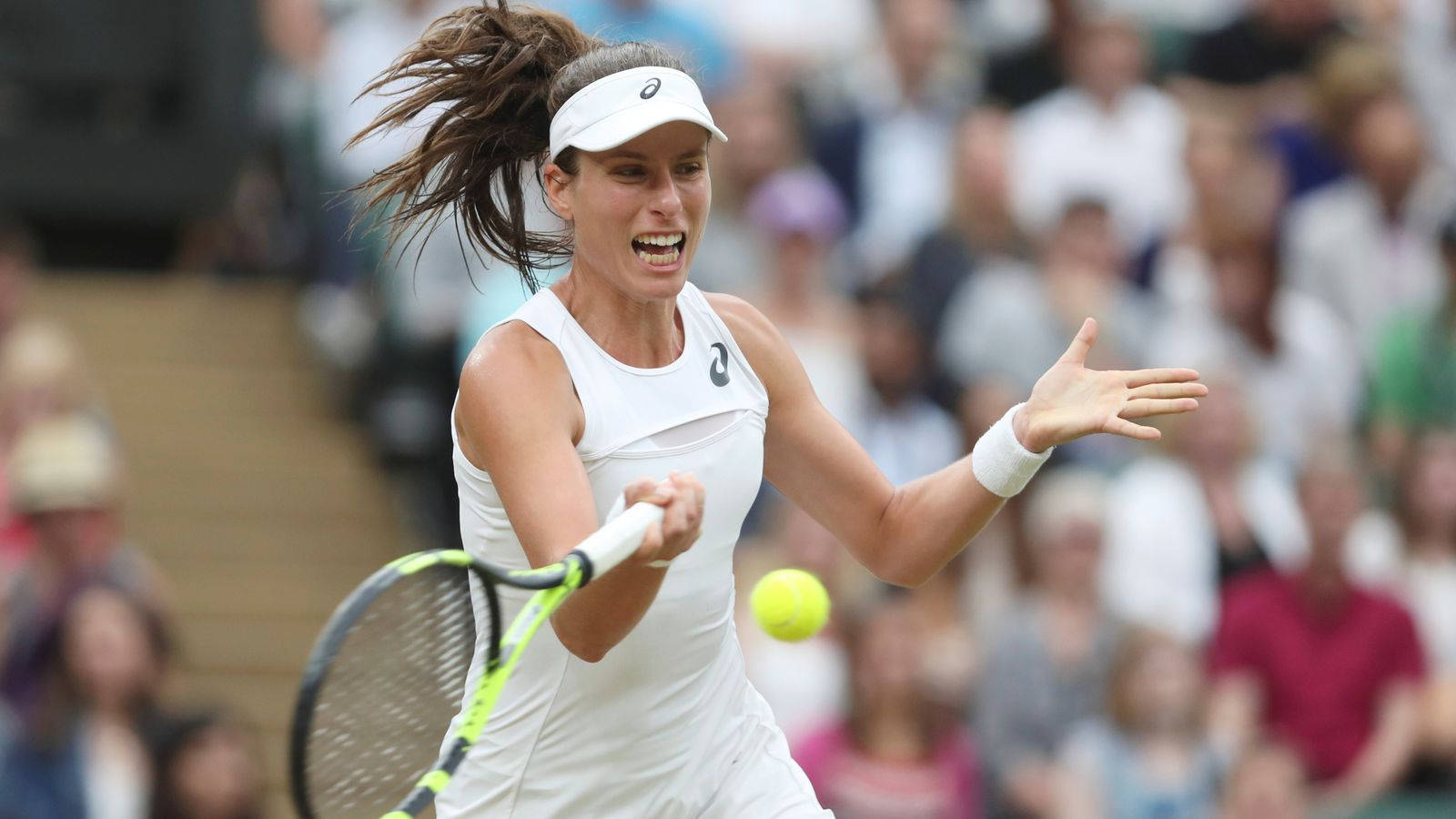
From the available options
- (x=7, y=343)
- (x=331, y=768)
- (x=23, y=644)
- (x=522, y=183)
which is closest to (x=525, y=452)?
(x=331, y=768)

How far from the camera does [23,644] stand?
6.56 m

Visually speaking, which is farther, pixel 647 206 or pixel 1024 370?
pixel 1024 370

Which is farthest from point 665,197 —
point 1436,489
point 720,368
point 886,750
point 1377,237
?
point 1377,237

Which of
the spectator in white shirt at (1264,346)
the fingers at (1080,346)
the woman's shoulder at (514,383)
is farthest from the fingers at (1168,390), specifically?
the spectator in white shirt at (1264,346)

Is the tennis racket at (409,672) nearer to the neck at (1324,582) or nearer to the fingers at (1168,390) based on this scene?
the fingers at (1168,390)

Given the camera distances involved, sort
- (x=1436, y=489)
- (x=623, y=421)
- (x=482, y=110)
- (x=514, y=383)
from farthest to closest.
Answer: (x=1436, y=489) → (x=482, y=110) → (x=623, y=421) → (x=514, y=383)

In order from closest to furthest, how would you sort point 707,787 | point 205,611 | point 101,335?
point 707,787
point 205,611
point 101,335

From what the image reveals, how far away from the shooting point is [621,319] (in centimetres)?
373

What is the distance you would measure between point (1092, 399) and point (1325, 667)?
12.5 feet

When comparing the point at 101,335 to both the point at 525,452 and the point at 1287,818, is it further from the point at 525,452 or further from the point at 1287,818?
the point at 525,452

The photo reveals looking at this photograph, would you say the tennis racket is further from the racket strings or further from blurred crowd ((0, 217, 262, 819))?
blurred crowd ((0, 217, 262, 819))

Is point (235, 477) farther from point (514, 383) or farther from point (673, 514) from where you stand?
point (673, 514)

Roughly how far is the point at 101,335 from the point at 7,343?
1.52 meters

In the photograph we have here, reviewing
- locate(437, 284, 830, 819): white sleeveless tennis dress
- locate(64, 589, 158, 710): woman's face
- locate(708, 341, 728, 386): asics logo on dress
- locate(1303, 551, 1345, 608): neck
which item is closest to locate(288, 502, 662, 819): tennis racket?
locate(437, 284, 830, 819): white sleeveless tennis dress
